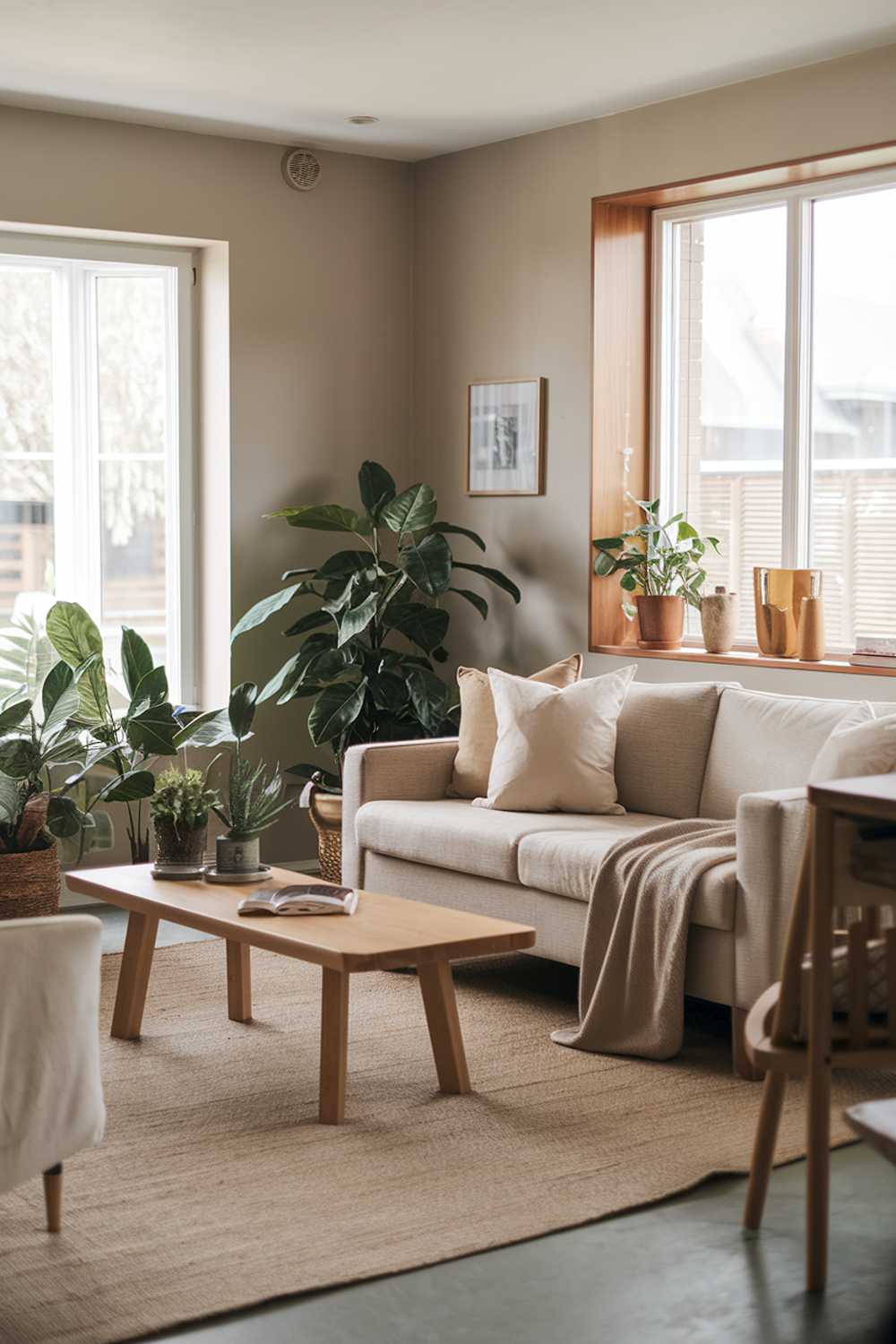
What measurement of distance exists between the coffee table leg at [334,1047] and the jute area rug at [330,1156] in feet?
0.16

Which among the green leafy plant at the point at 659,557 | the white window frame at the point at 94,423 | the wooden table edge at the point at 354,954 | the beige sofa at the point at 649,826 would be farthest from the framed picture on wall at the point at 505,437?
the wooden table edge at the point at 354,954

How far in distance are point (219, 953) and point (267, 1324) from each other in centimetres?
254

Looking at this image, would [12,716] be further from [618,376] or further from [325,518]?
[618,376]

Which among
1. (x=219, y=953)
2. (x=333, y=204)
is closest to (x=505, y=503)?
(x=333, y=204)

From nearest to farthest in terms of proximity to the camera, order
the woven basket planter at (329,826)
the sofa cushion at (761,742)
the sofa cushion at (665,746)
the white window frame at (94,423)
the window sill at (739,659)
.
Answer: the sofa cushion at (761,742) → the sofa cushion at (665,746) → the window sill at (739,659) → the woven basket planter at (329,826) → the white window frame at (94,423)

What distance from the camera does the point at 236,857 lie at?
4.21 m

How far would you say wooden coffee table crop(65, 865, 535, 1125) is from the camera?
349 cm

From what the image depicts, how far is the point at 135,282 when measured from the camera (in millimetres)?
6141

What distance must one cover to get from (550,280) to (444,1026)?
3175 mm

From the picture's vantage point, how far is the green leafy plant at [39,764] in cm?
523

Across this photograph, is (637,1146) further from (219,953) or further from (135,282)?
(135,282)

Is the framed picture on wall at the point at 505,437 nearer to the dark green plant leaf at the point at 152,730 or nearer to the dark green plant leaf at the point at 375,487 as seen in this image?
the dark green plant leaf at the point at 375,487

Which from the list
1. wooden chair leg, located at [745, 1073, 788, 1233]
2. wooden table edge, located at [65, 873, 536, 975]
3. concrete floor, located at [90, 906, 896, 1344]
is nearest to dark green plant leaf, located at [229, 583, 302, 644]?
wooden table edge, located at [65, 873, 536, 975]

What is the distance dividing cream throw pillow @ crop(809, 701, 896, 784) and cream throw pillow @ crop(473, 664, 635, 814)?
2.98 feet
